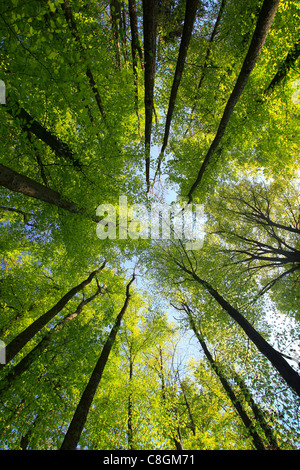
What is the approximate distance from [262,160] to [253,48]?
→ 17.9 feet

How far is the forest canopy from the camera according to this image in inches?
189

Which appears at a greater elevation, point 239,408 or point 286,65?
point 286,65

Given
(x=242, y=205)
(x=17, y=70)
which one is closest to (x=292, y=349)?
(x=242, y=205)

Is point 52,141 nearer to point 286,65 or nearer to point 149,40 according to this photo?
point 149,40

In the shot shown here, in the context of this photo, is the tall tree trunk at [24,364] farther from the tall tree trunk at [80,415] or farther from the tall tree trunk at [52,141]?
the tall tree trunk at [52,141]

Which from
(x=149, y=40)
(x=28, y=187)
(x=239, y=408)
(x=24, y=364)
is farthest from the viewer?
(x=239, y=408)

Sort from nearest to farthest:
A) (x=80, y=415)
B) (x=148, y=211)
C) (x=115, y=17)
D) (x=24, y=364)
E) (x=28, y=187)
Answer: (x=28, y=187) < (x=80, y=415) < (x=24, y=364) < (x=115, y=17) < (x=148, y=211)

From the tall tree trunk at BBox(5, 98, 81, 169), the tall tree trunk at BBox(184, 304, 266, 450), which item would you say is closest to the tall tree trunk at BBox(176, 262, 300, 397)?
the tall tree trunk at BBox(184, 304, 266, 450)

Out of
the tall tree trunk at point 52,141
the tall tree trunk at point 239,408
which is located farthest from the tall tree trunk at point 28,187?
the tall tree trunk at point 239,408

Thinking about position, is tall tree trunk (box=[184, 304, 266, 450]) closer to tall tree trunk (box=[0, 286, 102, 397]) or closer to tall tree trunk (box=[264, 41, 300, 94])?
tall tree trunk (box=[0, 286, 102, 397])

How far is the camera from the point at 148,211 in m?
8.80

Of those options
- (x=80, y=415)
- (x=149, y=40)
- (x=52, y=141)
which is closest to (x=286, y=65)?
(x=149, y=40)

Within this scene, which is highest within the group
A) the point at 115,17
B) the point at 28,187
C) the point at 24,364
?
the point at 115,17

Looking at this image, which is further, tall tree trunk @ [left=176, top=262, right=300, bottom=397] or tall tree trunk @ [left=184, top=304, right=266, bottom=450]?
tall tree trunk @ [left=184, top=304, right=266, bottom=450]
